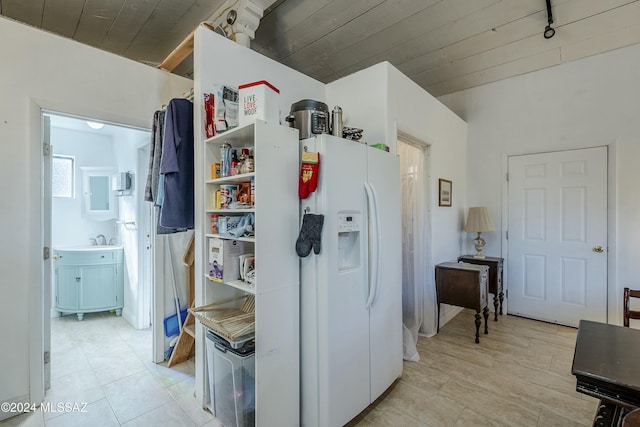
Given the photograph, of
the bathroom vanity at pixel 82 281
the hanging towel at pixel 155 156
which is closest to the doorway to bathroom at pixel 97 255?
the bathroom vanity at pixel 82 281

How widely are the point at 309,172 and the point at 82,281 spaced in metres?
3.50

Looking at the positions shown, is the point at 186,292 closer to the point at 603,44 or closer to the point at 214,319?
Result: the point at 214,319

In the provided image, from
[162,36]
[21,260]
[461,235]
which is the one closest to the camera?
[21,260]

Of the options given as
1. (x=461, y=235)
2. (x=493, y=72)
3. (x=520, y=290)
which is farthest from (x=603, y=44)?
(x=520, y=290)

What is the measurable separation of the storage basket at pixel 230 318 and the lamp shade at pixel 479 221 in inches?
115

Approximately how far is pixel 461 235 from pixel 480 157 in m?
1.09

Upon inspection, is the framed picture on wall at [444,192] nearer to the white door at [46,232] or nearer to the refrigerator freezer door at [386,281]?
the refrigerator freezer door at [386,281]

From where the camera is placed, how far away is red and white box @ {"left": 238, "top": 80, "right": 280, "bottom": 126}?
1.57 m

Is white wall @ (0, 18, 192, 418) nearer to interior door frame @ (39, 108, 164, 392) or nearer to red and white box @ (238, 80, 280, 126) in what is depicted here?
interior door frame @ (39, 108, 164, 392)

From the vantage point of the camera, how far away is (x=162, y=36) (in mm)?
2711

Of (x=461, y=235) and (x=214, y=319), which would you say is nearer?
(x=214, y=319)

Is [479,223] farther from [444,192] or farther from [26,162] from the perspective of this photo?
[26,162]

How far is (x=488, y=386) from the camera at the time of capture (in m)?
2.22

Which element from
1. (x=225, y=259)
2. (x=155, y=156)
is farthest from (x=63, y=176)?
(x=225, y=259)
